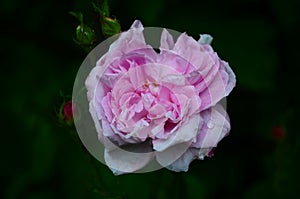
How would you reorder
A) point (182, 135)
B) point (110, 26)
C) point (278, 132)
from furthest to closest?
point (278, 132), point (110, 26), point (182, 135)

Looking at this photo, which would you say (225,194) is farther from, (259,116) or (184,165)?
(184,165)

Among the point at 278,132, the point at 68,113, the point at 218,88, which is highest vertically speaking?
the point at 218,88

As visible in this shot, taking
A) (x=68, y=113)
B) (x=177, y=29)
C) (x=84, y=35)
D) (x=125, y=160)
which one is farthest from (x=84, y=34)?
(x=177, y=29)

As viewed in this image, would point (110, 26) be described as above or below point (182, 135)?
above

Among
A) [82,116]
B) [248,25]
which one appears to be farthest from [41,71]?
[82,116]

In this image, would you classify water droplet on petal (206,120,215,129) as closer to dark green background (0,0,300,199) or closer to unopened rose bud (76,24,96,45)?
unopened rose bud (76,24,96,45)

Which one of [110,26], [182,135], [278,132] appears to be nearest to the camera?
[182,135]

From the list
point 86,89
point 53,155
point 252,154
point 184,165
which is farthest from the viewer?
point 252,154

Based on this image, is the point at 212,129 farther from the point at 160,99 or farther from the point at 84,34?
the point at 84,34
